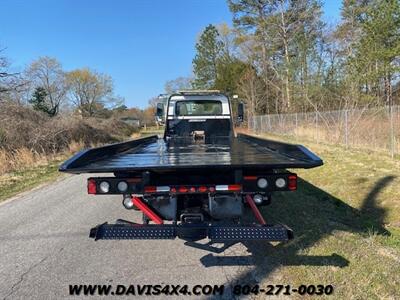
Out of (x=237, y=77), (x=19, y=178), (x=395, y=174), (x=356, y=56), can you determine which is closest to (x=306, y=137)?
(x=356, y=56)

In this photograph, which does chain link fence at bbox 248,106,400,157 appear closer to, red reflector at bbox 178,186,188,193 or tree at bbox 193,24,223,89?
red reflector at bbox 178,186,188,193

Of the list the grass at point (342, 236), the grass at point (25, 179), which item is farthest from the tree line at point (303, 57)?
the grass at point (25, 179)

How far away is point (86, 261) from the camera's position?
15.8 ft

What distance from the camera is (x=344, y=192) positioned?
9.70 meters

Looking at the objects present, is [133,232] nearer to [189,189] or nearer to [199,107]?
[189,189]

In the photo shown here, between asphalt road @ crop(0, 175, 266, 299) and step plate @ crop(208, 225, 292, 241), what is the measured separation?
540 mm

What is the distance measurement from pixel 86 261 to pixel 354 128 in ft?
54.2

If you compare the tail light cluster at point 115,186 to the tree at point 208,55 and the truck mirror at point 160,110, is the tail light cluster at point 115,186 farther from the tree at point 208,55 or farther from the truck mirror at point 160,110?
the tree at point 208,55

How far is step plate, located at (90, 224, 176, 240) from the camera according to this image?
4.01m

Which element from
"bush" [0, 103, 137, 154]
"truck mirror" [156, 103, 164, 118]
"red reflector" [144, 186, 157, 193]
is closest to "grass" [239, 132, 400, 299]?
"red reflector" [144, 186, 157, 193]

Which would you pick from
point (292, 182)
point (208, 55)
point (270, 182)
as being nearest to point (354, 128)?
point (292, 182)

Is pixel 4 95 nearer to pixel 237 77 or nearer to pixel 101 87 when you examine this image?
pixel 237 77

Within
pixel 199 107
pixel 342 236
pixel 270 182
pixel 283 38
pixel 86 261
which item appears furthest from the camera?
pixel 283 38

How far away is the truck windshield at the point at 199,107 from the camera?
406 inches
